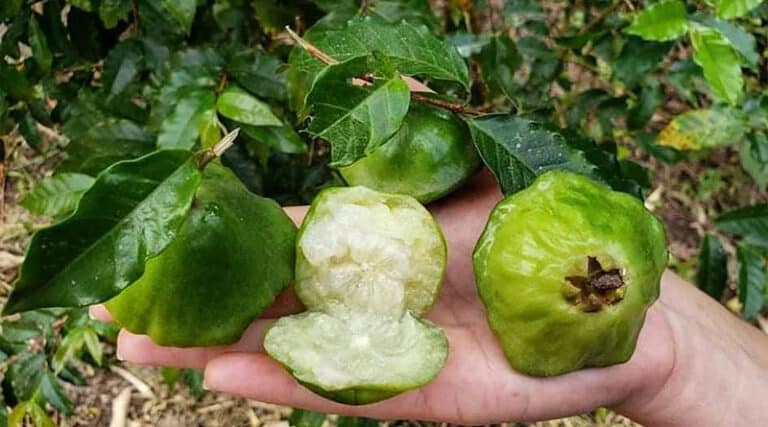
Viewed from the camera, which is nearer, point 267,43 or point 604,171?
point 604,171

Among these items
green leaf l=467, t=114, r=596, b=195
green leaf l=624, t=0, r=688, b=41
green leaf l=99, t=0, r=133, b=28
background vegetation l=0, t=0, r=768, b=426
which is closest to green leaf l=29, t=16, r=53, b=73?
background vegetation l=0, t=0, r=768, b=426

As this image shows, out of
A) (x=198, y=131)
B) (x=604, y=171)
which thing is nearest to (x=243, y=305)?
(x=198, y=131)

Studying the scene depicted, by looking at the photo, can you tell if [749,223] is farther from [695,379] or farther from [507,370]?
[507,370]

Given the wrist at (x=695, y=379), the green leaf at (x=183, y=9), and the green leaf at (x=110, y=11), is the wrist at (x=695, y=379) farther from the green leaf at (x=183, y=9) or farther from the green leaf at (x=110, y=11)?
the green leaf at (x=110, y=11)

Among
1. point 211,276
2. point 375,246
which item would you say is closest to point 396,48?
point 375,246

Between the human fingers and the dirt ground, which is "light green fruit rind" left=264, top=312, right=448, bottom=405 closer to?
the human fingers

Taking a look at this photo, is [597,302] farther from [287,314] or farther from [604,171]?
[287,314]

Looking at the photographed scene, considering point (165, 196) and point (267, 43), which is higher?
point (165, 196)

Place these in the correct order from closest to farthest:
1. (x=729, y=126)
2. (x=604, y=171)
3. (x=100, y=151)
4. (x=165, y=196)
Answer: (x=165, y=196)
(x=604, y=171)
(x=100, y=151)
(x=729, y=126)
